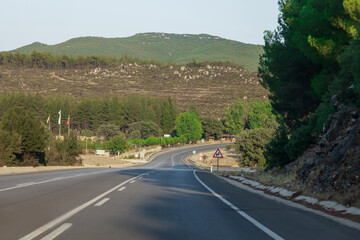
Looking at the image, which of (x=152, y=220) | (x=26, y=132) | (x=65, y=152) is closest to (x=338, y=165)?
(x=152, y=220)

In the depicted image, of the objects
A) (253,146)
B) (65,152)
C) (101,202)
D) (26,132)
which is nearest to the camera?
(101,202)

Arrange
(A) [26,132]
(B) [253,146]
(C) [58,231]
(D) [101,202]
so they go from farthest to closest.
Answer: (B) [253,146] < (A) [26,132] < (D) [101,202] < (C) [58,231]

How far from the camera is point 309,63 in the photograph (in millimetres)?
25594

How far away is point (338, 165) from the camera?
1320 cm

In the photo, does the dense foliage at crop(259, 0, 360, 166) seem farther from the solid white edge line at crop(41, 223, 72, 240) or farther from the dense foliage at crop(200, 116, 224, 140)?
the dense foliage at crop(200, 116, 224, 140)

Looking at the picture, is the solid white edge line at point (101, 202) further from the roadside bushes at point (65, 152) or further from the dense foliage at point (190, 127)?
the dense foliage at point (190, 127)

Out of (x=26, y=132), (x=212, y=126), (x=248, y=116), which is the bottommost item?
(x=26, y=132)

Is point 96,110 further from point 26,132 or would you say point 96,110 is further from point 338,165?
point 338,165

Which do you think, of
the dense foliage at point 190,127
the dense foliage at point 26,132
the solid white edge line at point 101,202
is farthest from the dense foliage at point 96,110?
the solid white edge line at point 101,202

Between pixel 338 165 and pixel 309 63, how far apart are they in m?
13.8

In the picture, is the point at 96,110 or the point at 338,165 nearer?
the point at 338,165

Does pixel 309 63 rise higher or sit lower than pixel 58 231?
higher

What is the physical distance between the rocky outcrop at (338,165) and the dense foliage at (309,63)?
125 cm

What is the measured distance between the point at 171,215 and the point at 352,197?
5258 millimetres
